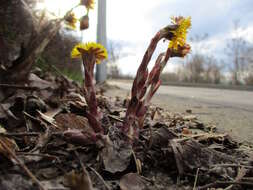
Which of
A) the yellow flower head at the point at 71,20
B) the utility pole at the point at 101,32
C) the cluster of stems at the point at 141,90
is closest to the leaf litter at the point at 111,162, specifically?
the cluster of stems at the point at 141,90

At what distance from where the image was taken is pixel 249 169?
0.79 m

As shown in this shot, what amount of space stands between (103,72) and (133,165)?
5.38 meters

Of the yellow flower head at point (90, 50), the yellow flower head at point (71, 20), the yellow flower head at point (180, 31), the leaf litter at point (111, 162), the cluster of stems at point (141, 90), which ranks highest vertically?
the yellow flower head at point (71, 20)

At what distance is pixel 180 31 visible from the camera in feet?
3.01

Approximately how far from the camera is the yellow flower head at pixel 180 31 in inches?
35.9

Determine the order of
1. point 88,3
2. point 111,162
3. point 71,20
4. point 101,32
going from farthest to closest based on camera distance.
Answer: point 101,32 → point 71,20 → point 88,3 → point 111,162

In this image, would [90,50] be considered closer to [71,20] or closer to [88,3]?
[88,3]

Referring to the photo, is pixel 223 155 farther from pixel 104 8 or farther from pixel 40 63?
pixel 104 8

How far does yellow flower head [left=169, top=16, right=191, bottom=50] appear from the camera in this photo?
912 millimetres

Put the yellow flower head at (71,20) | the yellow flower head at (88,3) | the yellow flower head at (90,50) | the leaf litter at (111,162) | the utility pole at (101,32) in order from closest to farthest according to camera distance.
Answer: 1. the leaf litter at (111,162)
2. the yellow flower head at (90,50)
3. the yellow flower head at (88,3)
4. the yellow flower head at (71,20)
5. the utility pole at (101,32)

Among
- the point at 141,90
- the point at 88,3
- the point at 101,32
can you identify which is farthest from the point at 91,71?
the point at 101,32

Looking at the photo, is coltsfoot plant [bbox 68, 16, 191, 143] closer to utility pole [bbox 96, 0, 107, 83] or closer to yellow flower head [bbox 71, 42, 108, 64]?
yellow flower head [bbox 71, 42, 108, 64]

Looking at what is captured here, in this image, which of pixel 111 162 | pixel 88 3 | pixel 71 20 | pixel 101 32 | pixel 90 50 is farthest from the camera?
pixel 101 32

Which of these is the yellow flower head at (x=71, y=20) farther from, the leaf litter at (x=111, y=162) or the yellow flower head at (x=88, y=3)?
the leaf litter at (x=111, y=162)
